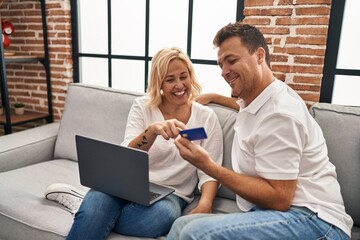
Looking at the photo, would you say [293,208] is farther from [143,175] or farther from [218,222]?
[143,175]

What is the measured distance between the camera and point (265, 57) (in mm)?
1252

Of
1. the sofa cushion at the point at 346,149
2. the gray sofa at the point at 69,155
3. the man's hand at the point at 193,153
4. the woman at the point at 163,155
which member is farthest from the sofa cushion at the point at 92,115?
the sofa cushion at the point at 346,149

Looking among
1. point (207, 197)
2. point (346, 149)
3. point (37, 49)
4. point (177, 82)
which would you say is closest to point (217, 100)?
point (177, 82)

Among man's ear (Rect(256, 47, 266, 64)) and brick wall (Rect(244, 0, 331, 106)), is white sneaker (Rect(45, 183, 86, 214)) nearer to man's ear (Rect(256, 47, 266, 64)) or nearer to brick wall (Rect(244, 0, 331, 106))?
man's ear (Rect(256, 47, 266, 64))

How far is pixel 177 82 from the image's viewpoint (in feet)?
5.06

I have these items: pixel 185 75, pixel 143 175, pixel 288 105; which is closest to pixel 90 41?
pixel 185 75

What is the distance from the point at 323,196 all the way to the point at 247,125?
0.37 meters

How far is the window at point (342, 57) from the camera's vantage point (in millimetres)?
1751

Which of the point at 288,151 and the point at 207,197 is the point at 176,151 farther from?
the point at 288,151

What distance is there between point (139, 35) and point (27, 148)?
1184 millimetres

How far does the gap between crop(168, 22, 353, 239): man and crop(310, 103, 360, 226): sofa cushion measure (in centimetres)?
29

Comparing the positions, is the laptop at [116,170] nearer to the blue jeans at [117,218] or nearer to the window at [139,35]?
the blue jeans at [117,218]

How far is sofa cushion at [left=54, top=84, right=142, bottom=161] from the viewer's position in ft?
6.64

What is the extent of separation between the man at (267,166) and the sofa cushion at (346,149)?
291mm
